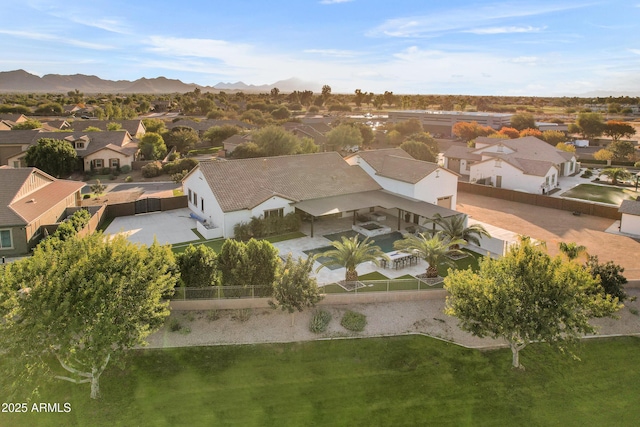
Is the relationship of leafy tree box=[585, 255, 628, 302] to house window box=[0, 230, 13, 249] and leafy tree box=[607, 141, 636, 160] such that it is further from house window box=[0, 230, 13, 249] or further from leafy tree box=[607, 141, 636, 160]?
leafy tree box=[607, 141, 636, 160]

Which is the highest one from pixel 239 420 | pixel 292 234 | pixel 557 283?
pixel 557 283

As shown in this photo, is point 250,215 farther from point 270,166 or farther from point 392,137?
point 392,137

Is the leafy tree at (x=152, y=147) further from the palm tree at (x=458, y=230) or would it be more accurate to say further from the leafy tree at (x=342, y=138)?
the palm tree at (x=458, y=230)

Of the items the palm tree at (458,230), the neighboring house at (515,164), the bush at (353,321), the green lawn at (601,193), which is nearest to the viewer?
the bush at (353,321)

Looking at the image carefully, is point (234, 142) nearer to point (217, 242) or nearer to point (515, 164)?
point (515, 164)

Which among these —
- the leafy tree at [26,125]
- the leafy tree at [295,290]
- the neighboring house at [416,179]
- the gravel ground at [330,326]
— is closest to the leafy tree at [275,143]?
the neighboring house at [416,179]

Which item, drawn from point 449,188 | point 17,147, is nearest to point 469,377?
point 449,188

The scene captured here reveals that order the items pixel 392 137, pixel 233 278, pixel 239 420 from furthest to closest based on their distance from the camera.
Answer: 1. pixel 392 137
2. pixel 233 278
3. pixel 239 420

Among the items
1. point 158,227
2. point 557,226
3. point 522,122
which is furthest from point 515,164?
point 522,122
